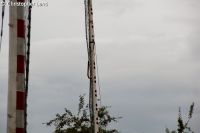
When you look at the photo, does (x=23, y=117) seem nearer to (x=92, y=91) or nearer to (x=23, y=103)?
(x=23, y=103)

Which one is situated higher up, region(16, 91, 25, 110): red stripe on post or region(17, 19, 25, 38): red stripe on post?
region(17, 19, 25, 38): red stripe on post

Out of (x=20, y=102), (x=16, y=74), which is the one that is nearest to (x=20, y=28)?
(x=16, y=74)

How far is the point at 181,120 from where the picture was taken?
4125cm

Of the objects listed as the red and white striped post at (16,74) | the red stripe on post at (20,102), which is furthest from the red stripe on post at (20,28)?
the red stripe on post at (20,102)

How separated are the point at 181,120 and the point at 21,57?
3762 cm

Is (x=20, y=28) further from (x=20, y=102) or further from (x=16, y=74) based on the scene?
(x=20, y=102)

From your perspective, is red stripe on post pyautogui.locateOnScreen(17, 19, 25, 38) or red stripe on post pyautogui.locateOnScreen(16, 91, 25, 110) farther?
red stripe on post pyautogui.locateOnScreen(17, 19, 25, 38)

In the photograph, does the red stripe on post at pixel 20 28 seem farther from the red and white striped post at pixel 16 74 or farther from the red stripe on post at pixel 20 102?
the red stripe on post at pixel 20 102

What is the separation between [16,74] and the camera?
5.00 m

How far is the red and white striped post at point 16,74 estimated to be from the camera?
4945 millimetres

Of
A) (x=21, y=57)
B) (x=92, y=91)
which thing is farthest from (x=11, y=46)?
(x=92, y=91)

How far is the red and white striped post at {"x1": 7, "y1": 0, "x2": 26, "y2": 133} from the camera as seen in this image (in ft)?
16.2

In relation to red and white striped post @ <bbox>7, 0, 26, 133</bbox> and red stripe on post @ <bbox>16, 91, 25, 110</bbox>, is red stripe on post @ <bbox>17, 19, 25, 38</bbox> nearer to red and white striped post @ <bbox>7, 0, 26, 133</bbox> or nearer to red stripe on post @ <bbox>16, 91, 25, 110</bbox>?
red and white striped post @ <bbox>7, 0, 26, 133</bbox>

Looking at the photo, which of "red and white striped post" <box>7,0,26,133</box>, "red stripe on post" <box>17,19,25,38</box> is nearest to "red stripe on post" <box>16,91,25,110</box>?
"red and white striped post" <box>7,0,26,133</box>
